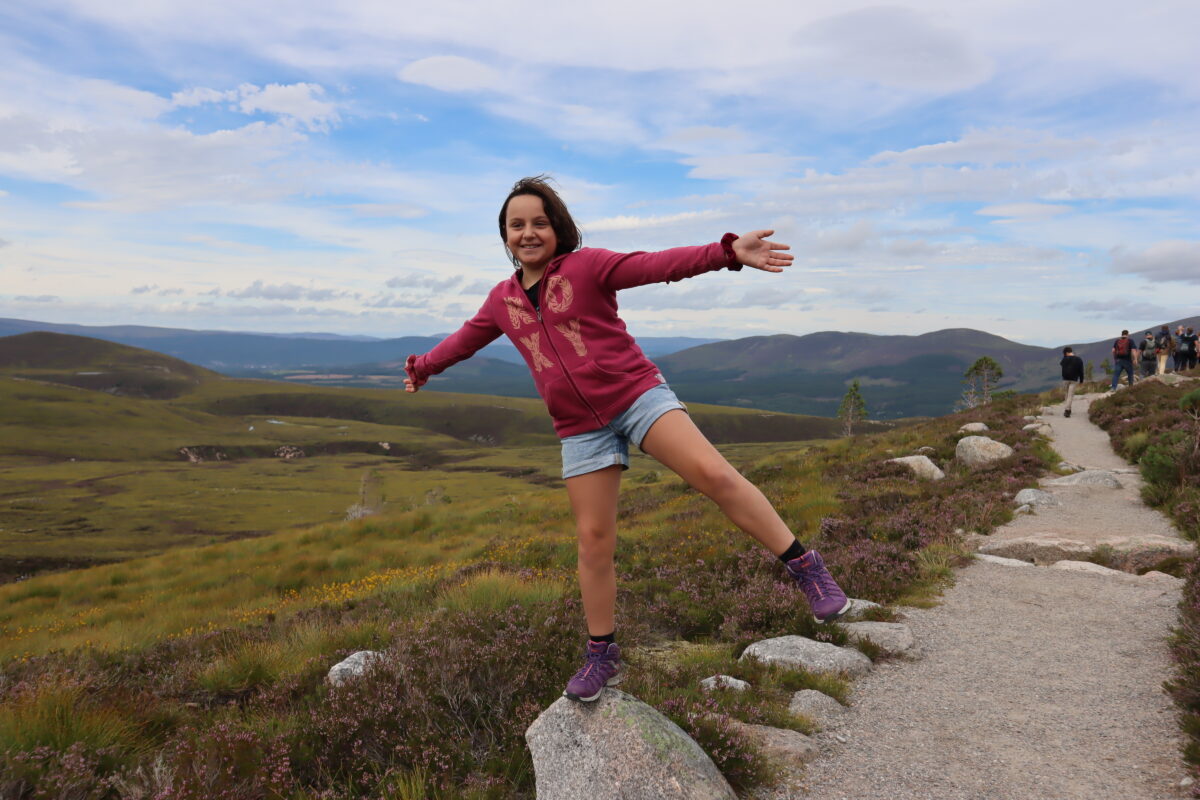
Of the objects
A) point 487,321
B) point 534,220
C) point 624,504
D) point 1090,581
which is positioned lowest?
point 624,504

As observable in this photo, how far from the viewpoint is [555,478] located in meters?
109

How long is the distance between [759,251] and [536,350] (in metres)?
1.45

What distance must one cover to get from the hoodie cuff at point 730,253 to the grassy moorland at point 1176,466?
149 inches

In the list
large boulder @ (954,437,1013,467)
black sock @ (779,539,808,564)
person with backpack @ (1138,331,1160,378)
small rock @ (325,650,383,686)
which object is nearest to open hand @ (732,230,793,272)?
black sock @ (779,539,808,564)

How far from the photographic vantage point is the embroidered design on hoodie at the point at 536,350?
379cm

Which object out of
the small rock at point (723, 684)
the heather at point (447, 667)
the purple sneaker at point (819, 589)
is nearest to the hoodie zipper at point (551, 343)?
the purple sneaker at point (819, 589)

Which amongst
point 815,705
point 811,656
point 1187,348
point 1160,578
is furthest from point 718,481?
point 1187,348

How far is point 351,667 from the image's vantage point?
18.0ft

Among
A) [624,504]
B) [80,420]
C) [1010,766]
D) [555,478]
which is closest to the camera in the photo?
[1010,766]

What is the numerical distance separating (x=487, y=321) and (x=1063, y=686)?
5.18 m

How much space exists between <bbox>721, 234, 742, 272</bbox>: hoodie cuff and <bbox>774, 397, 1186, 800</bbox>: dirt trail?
9.84 ft

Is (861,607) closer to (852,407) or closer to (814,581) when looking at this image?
(814,581)

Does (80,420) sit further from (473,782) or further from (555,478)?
(473,782)

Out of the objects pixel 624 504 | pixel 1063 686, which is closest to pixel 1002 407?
pixel 624 504
